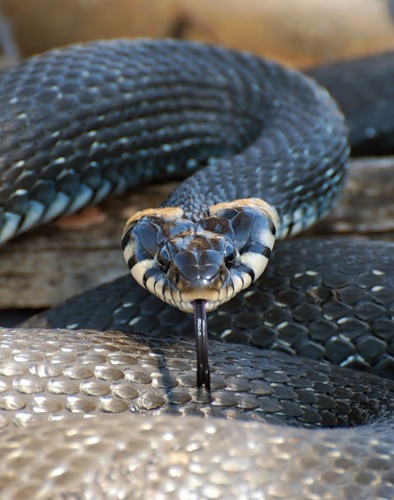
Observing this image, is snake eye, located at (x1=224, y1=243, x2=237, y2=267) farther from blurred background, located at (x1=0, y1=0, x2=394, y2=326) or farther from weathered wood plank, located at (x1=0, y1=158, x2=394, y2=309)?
blurred background, located at (x1=0, y1=0, x2=394, y2=326)

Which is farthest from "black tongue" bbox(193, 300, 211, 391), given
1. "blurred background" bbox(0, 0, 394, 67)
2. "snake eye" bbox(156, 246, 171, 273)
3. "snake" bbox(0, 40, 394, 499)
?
"blurred background" bbox(0, 0, 394, 67)

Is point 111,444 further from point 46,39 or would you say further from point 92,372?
point 46,39

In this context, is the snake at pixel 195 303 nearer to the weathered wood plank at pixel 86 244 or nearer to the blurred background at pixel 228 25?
the weathered wood plank at pixel 86 244

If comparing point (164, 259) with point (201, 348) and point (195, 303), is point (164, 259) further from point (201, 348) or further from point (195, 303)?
point (201, 348)

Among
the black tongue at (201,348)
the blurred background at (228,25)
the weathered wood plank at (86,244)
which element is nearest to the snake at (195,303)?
the black tongue at (201,348)

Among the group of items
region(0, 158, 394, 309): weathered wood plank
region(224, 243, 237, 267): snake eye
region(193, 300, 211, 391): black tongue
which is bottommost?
region(0, 158, 394, 309): weathered wood plank

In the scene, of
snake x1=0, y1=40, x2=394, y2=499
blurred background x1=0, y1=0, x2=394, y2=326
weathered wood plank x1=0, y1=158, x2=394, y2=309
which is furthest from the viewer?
blurred background x1=0, y1=0, x2=394, y2=326

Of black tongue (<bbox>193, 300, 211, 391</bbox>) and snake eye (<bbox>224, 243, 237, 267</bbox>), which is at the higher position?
snake eye (<bbox>224, 243, 237, 267</bbox>)

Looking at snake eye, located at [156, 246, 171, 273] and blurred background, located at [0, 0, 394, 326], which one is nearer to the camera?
snake eye, located at [156, 246, 171, 273]
